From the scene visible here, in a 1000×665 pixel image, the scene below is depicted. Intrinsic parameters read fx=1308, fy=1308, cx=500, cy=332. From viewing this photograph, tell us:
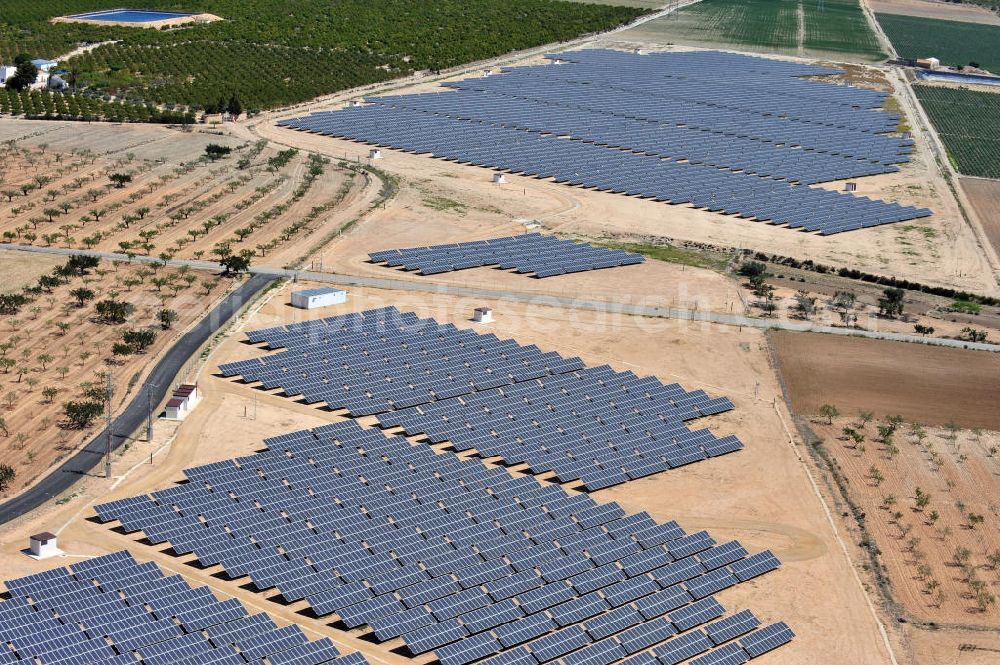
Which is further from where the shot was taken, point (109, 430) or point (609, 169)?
point (609, 169)

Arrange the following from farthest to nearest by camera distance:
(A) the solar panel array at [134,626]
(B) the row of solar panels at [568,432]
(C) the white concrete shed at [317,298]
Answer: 1. (C) the white concrete shed at [317,298]
2. (B) the row of solar panels at [568,432]
3. (A) the solar panel array at [134,626]

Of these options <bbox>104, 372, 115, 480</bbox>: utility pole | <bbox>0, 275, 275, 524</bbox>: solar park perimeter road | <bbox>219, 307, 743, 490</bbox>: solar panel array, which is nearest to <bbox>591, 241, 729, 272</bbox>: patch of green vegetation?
<bbox>219, 307, 743, 490</bbox>: solar panel array

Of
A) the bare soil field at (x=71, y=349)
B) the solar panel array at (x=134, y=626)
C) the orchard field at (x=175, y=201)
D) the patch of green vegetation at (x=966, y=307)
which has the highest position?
the orchard field at (x=175, y=201)

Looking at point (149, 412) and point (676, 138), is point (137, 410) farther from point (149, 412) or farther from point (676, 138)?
point (676, 138)

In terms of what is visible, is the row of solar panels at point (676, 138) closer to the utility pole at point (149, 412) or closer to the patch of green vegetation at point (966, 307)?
the patch of green vegetation at point (966, 307)

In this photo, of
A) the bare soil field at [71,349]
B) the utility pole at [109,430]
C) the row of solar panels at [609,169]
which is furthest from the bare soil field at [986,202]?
the utility pole at [109,430]

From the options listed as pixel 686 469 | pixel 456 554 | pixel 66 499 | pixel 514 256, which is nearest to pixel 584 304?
pixel 514 256

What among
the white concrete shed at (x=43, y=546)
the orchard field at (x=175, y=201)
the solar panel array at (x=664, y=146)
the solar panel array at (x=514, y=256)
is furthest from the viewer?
the solar panel array at (x=664, y=146)
